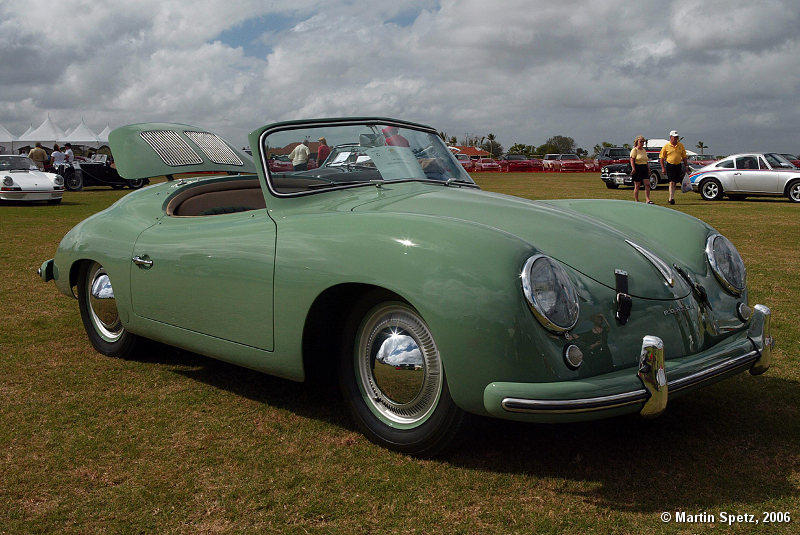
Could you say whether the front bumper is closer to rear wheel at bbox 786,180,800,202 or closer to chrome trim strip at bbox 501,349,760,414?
chrome trim strip at bbox 501,349,760,414

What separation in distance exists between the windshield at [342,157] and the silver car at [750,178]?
17526 millimetres

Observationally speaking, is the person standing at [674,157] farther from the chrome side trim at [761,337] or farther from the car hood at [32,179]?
the car hood at [32,179]

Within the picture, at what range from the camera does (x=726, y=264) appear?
356cm

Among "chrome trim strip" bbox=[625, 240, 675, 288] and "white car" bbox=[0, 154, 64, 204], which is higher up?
"white car" bbox=[0, 154, 64, 204]

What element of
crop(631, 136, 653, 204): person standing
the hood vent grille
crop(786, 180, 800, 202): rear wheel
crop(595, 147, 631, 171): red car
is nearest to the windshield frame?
the hood vent grille

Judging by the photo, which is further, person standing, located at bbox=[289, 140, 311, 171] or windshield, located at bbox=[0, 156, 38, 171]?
windshield, located at bbox=[0, 156, 38, 171]

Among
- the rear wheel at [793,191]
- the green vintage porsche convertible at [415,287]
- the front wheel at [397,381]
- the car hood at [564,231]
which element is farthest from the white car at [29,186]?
the rear wheel at [793,191]

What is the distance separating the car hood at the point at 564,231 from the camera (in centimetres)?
307

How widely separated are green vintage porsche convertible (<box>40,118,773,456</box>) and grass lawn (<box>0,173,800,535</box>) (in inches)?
10.4

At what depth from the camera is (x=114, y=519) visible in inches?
99.7

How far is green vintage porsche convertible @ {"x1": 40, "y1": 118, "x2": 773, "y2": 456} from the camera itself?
2.62m

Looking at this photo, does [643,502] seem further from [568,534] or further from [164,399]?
[164,399]

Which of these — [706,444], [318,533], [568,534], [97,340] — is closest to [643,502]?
[568,534]

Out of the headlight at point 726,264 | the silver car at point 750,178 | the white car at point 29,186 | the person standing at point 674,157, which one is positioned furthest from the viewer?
the silver car at point 750,178
